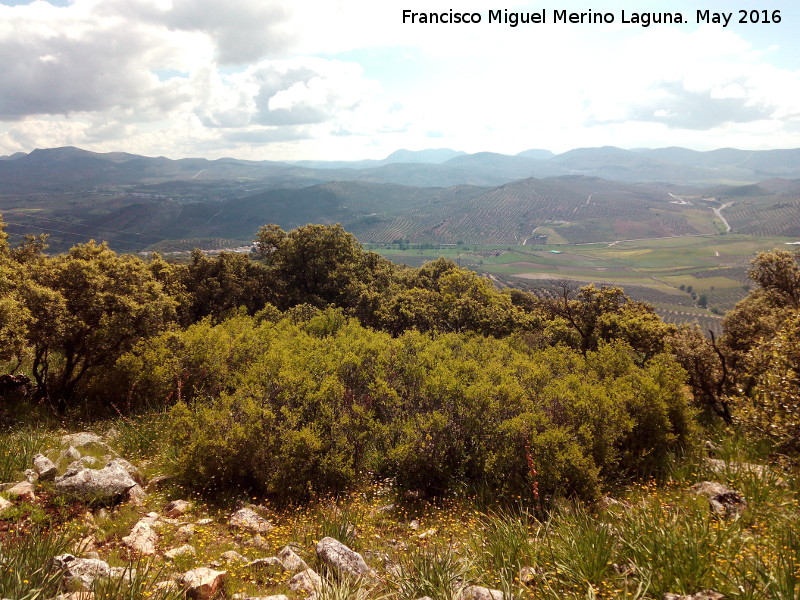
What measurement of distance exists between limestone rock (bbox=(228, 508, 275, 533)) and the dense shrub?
920mm

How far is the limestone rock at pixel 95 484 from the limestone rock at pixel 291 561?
436 centimetres

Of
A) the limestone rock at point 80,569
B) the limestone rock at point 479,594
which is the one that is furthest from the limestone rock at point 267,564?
the limestone rock at point 479,594

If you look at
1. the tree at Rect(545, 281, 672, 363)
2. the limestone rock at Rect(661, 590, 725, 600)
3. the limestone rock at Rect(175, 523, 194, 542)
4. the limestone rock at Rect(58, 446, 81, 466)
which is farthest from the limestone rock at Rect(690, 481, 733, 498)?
the limestone rock at Rect(58, 446, 81, 466)

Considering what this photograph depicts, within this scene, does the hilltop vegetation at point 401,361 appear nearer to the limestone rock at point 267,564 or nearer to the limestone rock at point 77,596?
the limestone rock at point 267,564

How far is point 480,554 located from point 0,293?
1546 centimetres

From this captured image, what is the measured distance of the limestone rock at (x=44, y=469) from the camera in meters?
9.52

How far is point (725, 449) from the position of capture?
42.4 ft

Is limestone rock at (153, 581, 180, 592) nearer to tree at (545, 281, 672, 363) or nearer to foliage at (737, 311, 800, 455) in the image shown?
foliage at (737, 311, 800, 455)

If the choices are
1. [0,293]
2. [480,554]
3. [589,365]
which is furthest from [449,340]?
[0,293]

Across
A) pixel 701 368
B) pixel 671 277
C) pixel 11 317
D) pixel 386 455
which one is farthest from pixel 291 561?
pixel 671 277

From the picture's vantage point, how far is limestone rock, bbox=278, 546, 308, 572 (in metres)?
7.44

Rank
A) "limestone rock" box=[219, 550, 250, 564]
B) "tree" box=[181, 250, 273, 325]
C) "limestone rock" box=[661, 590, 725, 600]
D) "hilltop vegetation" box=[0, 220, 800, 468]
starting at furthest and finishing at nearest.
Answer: "tree" box=[181, 250, 273, 325]
"hilltop vegetation" box=[0, 220, 800, 468]
"limestone rock" box=[219, 550, 250, 564]
"limestone rock" box=[661, 590, 725, 600]

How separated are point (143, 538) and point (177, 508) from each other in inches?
64.1

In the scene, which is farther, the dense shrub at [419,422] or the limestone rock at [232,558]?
the dense shrub at [419,422]
